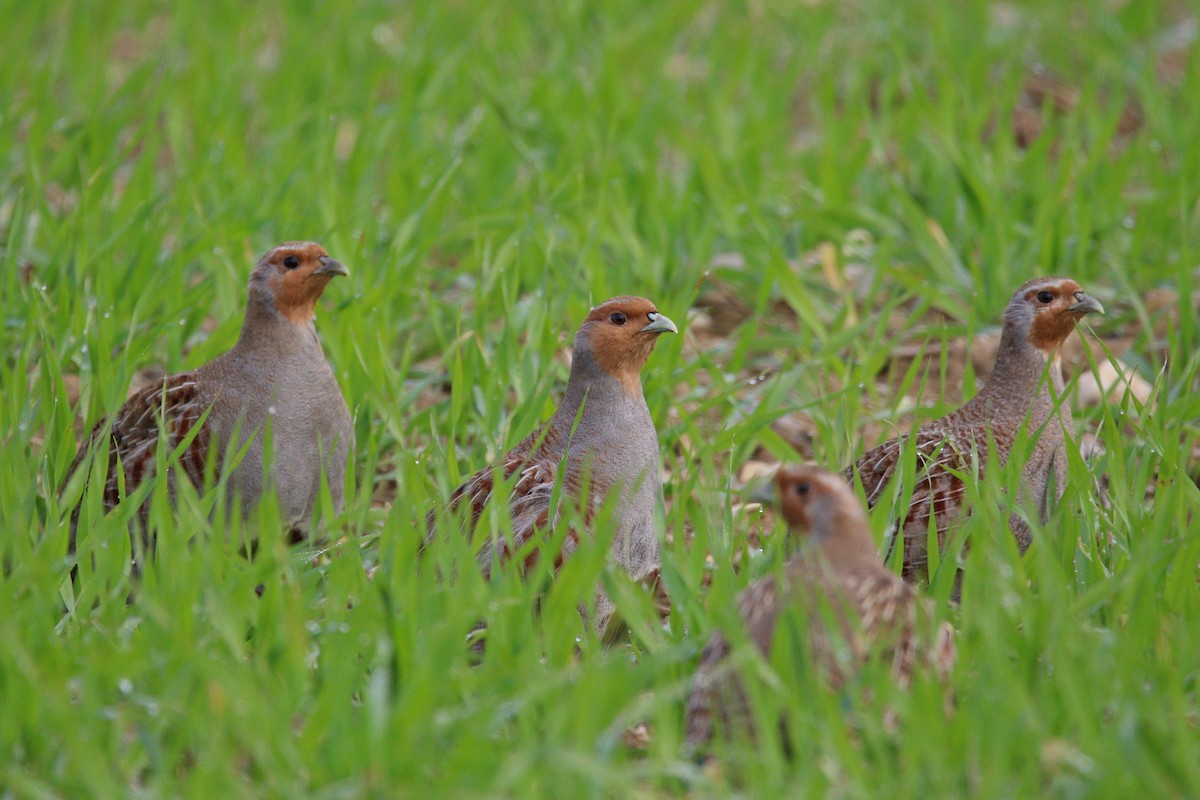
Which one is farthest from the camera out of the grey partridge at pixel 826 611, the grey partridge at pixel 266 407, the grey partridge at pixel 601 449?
the grey partridge at pixel 266 407

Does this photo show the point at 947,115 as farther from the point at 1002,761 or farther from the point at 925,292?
the point at 1002,761

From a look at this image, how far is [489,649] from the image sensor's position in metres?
2.96

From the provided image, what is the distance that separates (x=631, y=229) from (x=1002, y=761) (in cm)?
364

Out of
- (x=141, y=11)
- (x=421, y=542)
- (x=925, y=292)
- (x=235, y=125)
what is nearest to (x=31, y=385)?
(x=421, y=542)

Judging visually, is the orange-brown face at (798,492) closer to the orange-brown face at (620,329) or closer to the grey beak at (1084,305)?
the orange-brown face at (620,329)

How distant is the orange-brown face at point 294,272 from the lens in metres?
4.40

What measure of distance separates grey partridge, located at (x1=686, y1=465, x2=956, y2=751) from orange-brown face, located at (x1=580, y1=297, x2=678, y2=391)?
1001mm

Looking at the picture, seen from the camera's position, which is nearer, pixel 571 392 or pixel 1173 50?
pixel 571 392

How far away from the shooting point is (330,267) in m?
4.38

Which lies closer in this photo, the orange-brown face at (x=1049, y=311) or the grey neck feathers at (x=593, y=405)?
the grey neck feathers at (x=593, y=405)

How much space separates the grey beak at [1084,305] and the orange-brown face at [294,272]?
2.16 metres

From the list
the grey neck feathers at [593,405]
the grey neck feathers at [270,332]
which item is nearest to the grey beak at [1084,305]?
the grey neck feathers at [593,405]

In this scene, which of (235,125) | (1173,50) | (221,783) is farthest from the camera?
(1173,50)

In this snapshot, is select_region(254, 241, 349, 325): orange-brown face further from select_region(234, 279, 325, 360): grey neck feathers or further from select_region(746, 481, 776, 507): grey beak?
select_region(746, 481, 776, 507): grey beak
